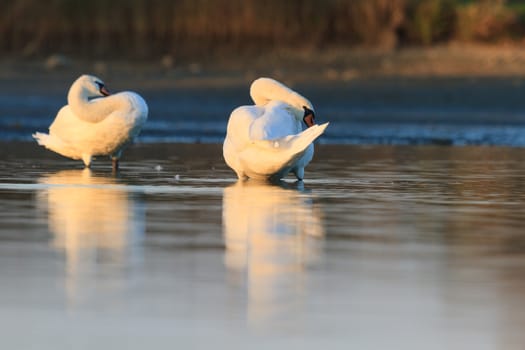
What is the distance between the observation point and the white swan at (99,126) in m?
14.6

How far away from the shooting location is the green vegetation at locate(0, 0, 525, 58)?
27141 mm

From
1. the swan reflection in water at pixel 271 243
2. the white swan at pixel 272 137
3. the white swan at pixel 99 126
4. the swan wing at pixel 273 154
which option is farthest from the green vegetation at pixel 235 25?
the swan reflection in water at pixel 271 243

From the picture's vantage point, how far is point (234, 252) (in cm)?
844

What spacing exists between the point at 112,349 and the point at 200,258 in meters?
2.36

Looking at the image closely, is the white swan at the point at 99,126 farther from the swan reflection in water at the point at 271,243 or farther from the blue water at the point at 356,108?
the blue water at the point at 356,108

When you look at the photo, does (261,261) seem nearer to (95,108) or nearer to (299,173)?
(299,173)

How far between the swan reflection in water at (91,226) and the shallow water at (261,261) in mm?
15

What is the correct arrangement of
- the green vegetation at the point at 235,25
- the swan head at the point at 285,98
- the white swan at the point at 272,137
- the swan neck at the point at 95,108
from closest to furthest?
the white swan at the point at 272,137
the swan head at the point at 285,98
the swan neck at the point at 95,108
the green vegetation at the point at 235,25

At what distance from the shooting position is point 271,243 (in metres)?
8.80

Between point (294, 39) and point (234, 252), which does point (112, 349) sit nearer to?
point (234, 252)

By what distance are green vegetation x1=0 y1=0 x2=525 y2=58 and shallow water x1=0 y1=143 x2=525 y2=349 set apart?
44.1 feet

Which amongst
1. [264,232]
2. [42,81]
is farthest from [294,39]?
[264,232]

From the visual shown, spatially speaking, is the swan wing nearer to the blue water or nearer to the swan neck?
the swan neck

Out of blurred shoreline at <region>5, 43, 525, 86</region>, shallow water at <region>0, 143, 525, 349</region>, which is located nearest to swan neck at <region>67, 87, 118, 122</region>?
shallow water at <region>0, 143, 525, 349</region>
